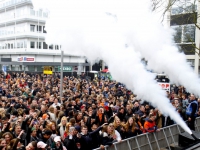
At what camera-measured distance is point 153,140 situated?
9.59m

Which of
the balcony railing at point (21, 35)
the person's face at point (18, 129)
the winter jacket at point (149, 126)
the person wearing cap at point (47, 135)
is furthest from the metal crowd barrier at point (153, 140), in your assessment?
the balcony railing at point (21, 35)

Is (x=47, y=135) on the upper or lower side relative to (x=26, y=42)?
lower

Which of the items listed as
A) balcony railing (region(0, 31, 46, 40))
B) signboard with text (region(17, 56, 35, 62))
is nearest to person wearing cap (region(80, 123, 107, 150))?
signboard with text (region(17, 56, 35, 62))

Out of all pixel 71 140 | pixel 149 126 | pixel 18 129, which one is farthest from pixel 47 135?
pixel 149 126

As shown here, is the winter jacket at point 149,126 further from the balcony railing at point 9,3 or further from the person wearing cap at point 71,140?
the balcony railing at point 9,3

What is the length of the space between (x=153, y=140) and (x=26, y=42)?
36.7 meters

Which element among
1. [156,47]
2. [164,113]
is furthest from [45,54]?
[164,113]

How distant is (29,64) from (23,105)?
1181 inches

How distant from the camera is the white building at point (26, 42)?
42.4 meters

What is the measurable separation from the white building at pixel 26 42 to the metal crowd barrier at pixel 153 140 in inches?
1213

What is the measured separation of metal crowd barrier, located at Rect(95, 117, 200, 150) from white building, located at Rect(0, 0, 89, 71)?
3081cm

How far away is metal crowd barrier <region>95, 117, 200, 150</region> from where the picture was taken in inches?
329

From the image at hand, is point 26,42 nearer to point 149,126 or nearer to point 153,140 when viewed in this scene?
point 149,126

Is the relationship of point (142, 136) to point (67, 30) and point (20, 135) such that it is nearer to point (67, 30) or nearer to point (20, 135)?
point (20, 135)
